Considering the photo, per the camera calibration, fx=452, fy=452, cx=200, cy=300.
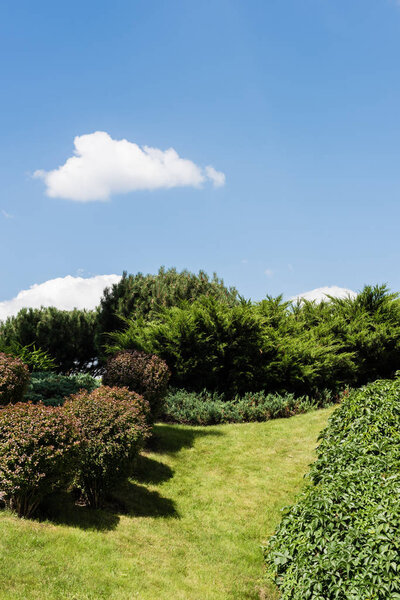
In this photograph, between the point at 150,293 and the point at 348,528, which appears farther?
the point at 150,293

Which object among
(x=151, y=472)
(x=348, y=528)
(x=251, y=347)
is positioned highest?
(x=251, y=347)

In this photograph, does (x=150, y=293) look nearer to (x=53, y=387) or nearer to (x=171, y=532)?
(x=53, y=387)

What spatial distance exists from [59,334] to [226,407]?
9565mm

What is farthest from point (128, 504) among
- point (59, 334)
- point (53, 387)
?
point (59, 334)

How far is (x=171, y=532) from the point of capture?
6.34 m

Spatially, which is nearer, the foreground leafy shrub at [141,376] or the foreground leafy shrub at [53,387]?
the foreground leafy shrub at [141,376]

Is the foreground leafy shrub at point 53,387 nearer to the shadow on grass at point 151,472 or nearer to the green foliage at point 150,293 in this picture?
the shadow on grass at point 151,472

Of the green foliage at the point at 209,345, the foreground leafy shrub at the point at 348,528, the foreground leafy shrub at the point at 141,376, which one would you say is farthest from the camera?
the green foliage at the point at 209,345

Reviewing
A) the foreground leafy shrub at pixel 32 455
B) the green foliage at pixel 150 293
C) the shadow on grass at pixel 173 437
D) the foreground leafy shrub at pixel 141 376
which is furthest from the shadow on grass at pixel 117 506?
the green foliage at pixel 150 293

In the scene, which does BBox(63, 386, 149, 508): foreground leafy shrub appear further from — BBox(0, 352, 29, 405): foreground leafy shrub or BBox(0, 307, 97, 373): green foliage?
BBox(0, 307, 97, 373): green foliage

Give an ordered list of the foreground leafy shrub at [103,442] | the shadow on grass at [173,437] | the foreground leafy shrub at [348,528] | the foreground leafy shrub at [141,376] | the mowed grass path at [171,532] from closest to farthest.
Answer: the foreground leafy shrub at [348,528] → the mowed grass path at [171,532] → the foreground leafy shrub at [103,442] → the foreground leafy shrub at [141,376] → the shadow on grass at [173,437]

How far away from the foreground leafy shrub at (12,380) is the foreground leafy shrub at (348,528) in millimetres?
5782

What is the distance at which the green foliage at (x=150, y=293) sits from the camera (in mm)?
17688

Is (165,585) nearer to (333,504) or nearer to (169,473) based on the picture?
(333,504)
